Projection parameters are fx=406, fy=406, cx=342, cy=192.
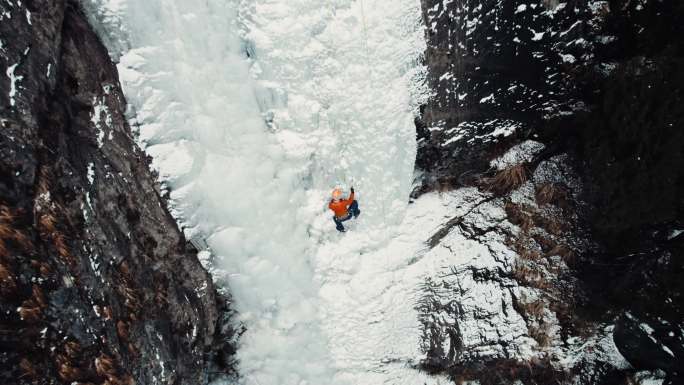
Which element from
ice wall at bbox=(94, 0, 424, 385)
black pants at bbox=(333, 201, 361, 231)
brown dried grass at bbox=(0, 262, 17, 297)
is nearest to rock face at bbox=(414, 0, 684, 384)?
ice wall at bbox=(94, 0, 424, 385)

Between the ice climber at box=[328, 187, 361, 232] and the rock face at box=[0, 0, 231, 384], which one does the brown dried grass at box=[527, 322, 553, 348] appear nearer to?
the ice climber at box=[328, 187, 361, 232]

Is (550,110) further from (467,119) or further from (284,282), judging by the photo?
(284,282)

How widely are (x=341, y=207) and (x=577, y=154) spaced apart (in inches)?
113

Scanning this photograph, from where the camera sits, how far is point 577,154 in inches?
180

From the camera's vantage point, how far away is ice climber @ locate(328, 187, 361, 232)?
5426 millimetres

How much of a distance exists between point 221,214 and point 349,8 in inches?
125

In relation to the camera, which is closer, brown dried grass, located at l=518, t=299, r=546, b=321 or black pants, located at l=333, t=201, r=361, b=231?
brown dried grass, located at l=518, t=299, r=546, b=321

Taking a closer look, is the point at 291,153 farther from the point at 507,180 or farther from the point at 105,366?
the point at 105,366

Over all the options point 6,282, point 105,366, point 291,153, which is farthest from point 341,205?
point 6,282

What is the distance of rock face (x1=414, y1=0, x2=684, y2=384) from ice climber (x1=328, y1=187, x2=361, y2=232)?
1039 mm

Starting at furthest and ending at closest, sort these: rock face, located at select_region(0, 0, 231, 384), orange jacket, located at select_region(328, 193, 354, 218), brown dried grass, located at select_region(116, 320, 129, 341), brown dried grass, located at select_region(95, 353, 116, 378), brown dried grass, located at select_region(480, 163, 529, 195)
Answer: orange jacket, located at select_region(328, 193, 354, 218) → brown dried grass, located at select_region(480, 163, 529, 195) → brown dried grass, located at select_region(116, 320, 129, 341) → brown dried grass, located at select_region(95, 353, 116, 378) → rock face, located at select_region(0, 0, 231, 384)

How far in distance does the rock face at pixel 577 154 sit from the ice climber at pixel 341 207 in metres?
1.04

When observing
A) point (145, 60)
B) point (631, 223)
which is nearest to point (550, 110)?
point (631, 223)

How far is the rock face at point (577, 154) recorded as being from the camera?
3725 mm
